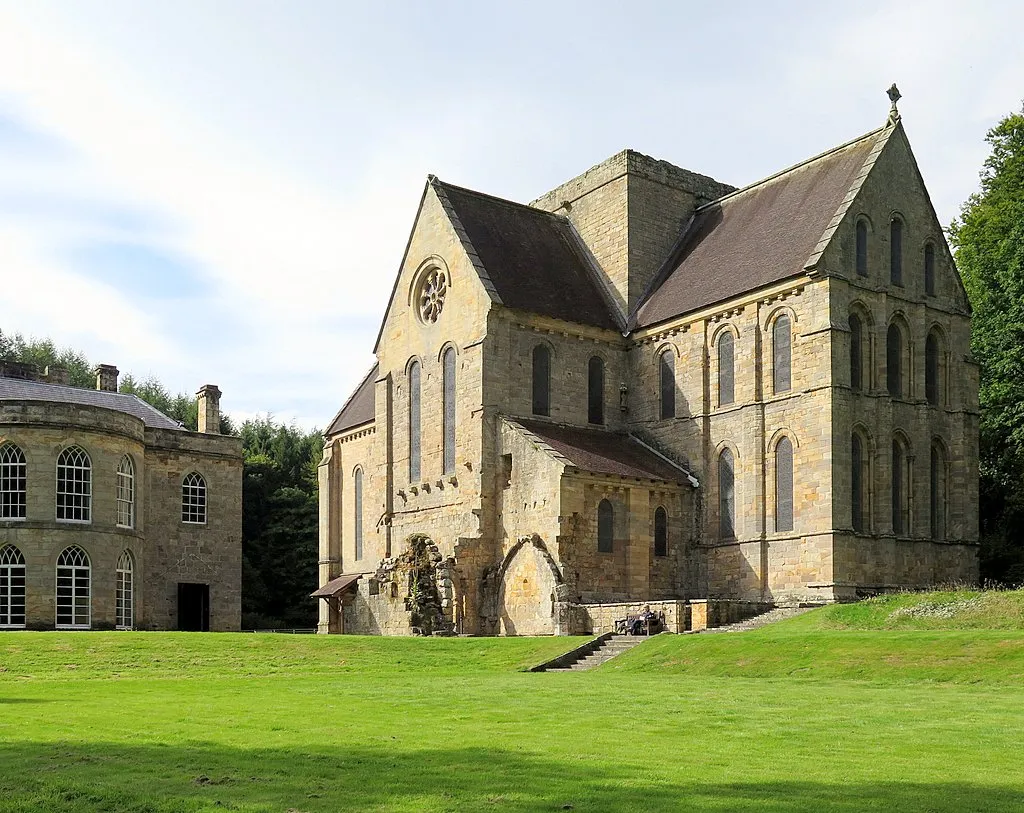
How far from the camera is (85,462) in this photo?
1769 inches

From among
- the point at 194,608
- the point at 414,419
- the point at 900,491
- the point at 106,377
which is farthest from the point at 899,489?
the point at 106,377

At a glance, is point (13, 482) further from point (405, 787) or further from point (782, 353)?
point (405, 787)

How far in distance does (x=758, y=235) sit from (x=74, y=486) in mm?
26460

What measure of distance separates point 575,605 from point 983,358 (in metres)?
19.7

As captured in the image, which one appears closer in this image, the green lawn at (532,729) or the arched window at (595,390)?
the green lawn at (532,729)

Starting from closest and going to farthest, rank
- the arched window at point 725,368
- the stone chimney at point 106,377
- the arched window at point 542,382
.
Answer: the arched window at point 725,368 → the arched window at point 542,382 → the stone chimney at point 106,377

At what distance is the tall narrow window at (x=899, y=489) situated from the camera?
40531 mm

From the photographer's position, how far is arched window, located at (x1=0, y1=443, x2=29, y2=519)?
43844mm

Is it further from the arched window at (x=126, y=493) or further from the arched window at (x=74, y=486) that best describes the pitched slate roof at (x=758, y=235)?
the arched window at (x=74, y=486)

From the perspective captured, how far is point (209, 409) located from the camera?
2269 inches

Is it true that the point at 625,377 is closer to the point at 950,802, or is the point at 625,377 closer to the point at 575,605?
the point at 575,605

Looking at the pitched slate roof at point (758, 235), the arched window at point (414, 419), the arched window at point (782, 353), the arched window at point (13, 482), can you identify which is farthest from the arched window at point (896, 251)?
the arched window at point (13, 482)

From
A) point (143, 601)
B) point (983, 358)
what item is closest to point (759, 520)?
point (983, 358)

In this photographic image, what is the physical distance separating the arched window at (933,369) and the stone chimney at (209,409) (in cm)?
3184
